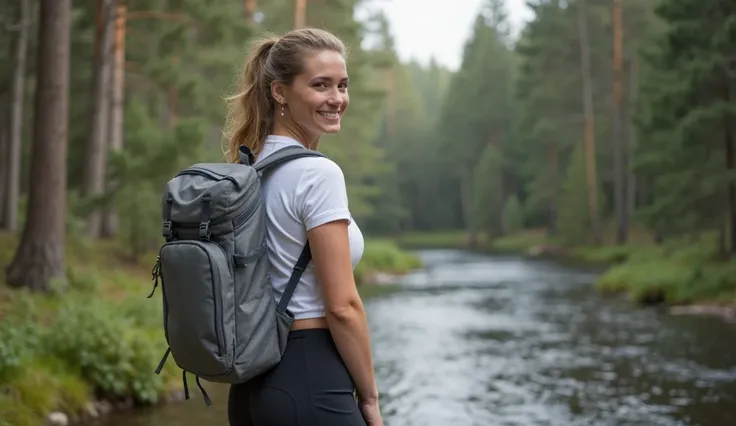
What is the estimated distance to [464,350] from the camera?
42.7ft

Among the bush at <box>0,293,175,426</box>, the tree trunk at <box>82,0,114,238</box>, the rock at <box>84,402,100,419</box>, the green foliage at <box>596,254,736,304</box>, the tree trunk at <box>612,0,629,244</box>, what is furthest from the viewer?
the tree trunk at <box>612,0,629,244</box>

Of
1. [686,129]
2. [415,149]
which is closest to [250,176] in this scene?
[686,129]

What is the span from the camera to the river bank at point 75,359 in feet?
23.1

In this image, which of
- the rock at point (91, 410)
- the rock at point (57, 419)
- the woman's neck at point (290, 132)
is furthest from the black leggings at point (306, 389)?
the rock at point (91, 410)

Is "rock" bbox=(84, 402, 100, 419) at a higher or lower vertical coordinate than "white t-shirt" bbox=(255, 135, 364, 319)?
lower

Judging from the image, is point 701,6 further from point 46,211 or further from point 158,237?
point 46,211

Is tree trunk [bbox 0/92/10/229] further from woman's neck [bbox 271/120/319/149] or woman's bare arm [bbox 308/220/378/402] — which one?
woman's bare arm [bbox 308/220/378/402]

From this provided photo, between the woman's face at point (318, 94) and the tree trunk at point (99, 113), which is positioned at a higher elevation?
the tree trunk at point (99, 113)

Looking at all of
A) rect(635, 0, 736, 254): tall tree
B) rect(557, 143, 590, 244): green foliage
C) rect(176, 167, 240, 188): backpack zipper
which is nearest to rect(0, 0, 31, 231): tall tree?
rect(635, 0, 736, 254): tall tree

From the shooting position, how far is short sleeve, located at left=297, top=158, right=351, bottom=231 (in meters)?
2.34

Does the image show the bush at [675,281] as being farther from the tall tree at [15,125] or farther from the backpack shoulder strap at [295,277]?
the backpack shoulder strap at [295,277]

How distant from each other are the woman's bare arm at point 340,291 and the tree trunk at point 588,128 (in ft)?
126

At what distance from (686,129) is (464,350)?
9.42 meters

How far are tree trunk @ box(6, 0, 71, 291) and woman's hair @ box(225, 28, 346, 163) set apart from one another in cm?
901
